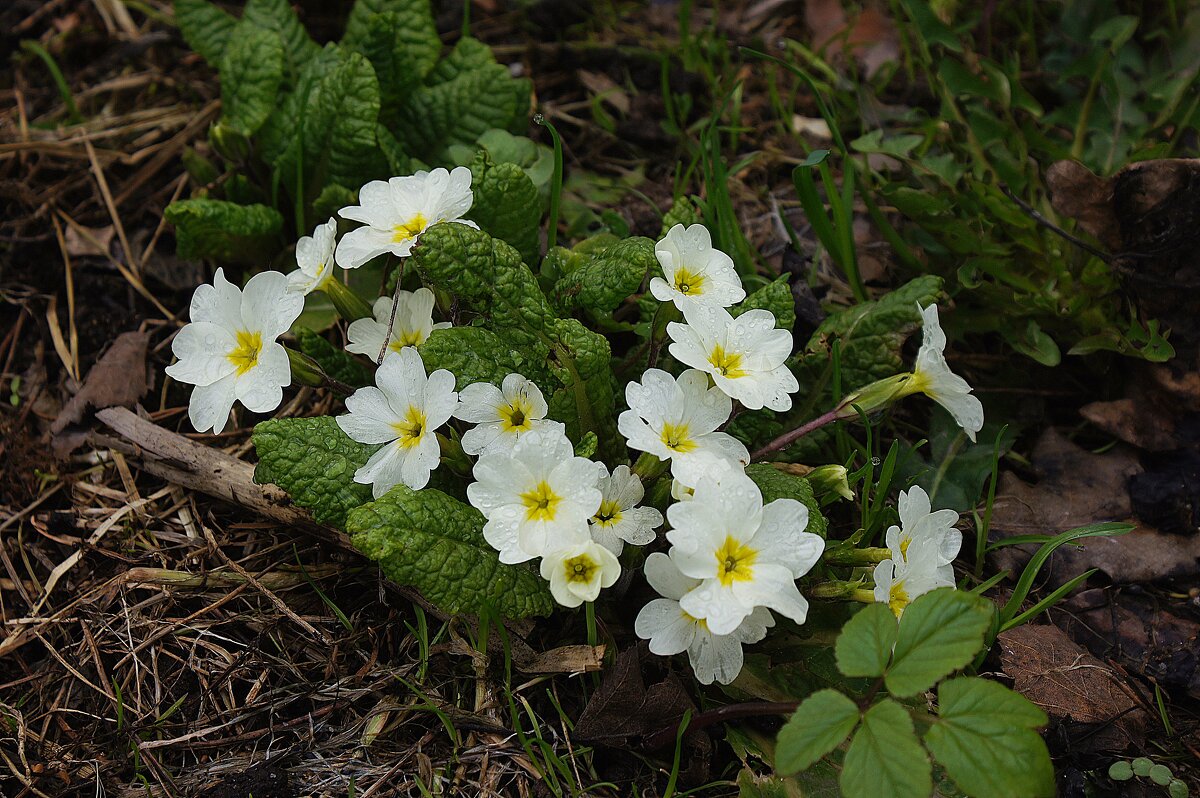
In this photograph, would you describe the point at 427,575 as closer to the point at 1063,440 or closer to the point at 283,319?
the point at 283,319

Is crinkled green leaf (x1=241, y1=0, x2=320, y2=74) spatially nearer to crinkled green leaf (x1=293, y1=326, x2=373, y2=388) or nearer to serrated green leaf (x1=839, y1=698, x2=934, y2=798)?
crinkled green leaf (x1=293, y1=326, x2=373, y2=388)

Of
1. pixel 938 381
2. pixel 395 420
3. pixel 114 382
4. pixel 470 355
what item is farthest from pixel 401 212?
pixel 938 381

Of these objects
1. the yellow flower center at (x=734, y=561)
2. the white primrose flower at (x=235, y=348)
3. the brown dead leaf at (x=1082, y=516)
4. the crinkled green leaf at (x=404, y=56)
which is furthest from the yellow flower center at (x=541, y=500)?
the crinkled green leaf at (x=404, y=56)

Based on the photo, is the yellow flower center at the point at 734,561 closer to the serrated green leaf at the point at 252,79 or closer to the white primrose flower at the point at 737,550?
the white primrose flower at the point at 737,550

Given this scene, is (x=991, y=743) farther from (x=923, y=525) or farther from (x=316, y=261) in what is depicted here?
(x=316, y=261)

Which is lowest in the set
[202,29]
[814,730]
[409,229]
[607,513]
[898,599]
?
[898,599]

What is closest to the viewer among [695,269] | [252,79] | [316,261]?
[695,269]

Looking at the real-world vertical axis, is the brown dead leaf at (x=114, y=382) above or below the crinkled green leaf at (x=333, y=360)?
below
